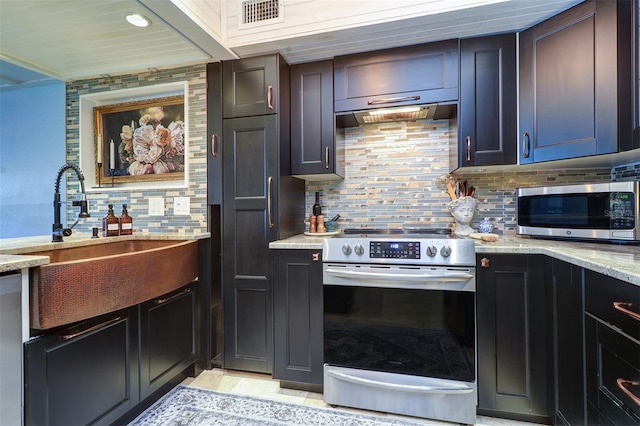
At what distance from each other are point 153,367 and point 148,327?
0.24 meters

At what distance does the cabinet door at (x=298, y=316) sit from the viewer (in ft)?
5.67

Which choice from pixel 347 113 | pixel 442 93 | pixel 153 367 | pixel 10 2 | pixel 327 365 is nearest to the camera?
pixel 10 2

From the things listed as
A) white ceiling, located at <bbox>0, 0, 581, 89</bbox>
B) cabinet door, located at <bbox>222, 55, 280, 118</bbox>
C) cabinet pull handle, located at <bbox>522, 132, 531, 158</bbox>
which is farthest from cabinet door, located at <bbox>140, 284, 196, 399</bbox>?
cabinet pull handle, located at <bbox>522, 132, 531, 158</bbox>

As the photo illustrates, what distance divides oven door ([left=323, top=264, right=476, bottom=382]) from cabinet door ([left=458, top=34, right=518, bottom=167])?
31.8 inches

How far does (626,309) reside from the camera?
0.91 metres

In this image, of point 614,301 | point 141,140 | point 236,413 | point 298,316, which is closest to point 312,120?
point 298,316

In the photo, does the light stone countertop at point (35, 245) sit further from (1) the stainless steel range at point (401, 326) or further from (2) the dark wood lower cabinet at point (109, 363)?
Answer: (1) the stainless steel range at point (401, 326)

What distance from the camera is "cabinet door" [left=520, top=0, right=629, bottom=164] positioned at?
1.41m

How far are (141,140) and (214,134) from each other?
76 cm

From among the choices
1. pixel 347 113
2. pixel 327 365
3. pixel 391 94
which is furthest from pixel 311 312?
pixel 391 94

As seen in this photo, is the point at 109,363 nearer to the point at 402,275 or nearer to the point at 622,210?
the point at 402,275

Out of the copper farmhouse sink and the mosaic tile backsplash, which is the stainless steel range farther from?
the copper farmhouse sink

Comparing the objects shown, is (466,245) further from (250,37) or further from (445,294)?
(250,37)

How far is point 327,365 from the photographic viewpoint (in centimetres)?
169
